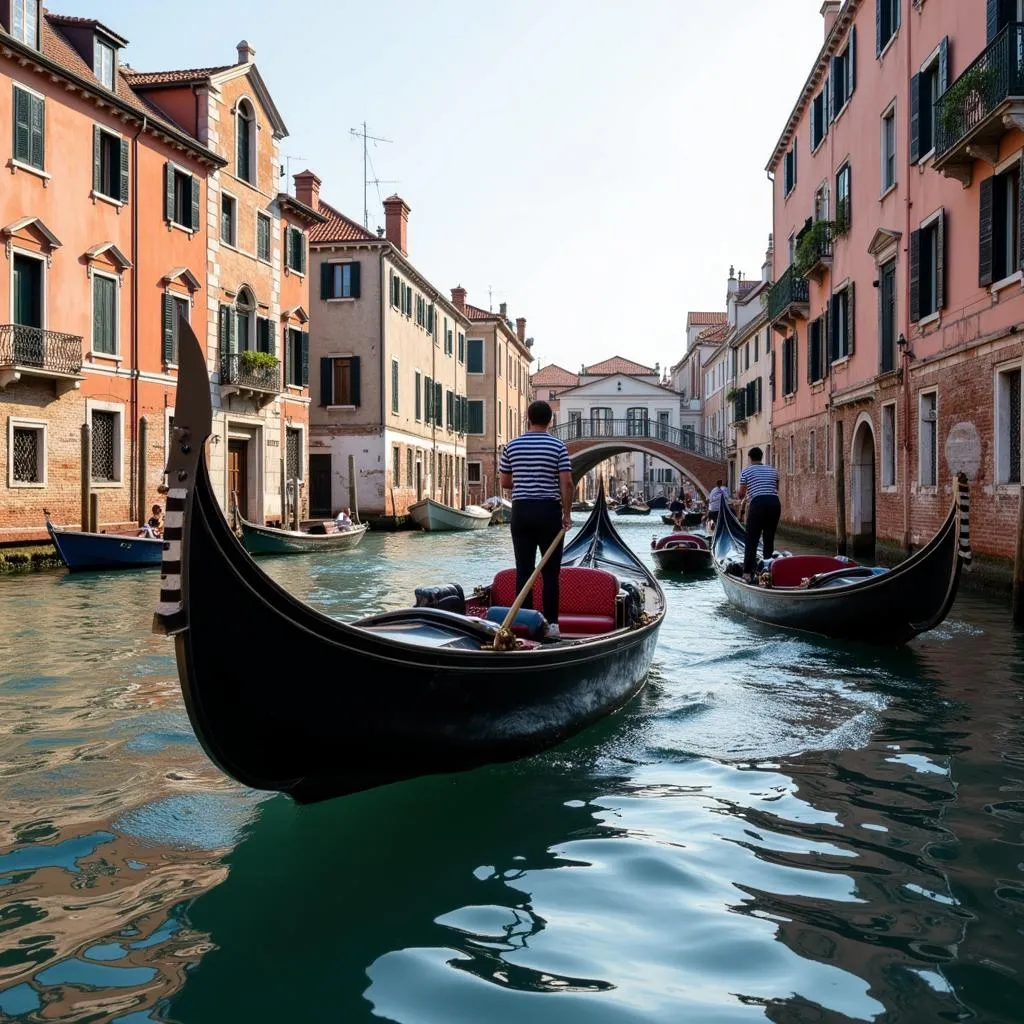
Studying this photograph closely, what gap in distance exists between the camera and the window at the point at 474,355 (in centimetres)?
3469

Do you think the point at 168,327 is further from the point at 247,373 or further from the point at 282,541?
the point at 282,541

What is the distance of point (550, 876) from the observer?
2943mm

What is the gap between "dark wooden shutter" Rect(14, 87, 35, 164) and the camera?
1205cm

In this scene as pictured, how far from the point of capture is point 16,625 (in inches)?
308

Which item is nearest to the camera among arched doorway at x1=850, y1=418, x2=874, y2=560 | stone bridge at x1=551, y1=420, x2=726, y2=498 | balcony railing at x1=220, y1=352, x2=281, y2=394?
arched doorway at x1=850, y1=418, x2=874, y2=560

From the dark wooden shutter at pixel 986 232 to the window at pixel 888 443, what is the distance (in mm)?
3336

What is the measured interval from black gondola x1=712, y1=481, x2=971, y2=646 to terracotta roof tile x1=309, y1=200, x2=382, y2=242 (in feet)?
55.1

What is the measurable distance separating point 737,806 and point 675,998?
138cm

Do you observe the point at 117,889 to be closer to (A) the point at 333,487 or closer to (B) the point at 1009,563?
(B) the point at 1009,563

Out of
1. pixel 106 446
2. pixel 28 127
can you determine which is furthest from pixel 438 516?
A: pixel 28 127

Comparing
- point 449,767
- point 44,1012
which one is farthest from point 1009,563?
point 44,1012

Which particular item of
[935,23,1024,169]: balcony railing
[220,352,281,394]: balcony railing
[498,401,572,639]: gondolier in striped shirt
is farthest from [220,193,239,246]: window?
[498,401,572,639]: gondolier in striped shirt

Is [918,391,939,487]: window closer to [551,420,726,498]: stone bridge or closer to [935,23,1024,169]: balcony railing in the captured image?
[935,23,1024,169]: balcony railing

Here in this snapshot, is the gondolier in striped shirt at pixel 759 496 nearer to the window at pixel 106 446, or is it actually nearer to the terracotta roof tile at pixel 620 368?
the window at pixel 106 446
